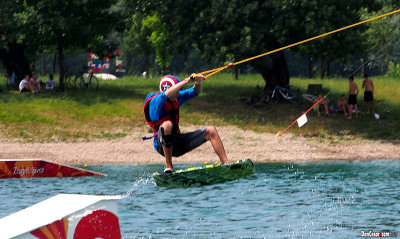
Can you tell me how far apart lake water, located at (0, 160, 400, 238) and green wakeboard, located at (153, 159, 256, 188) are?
8.08ft

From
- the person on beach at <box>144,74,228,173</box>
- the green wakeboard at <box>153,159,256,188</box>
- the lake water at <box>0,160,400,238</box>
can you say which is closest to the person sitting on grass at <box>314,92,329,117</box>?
the lake water at <box>0,160,400,238</box>

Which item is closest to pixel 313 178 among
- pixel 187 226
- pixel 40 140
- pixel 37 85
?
pixel 187 226

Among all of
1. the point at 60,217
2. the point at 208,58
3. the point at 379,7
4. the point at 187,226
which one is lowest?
the point at 187,226

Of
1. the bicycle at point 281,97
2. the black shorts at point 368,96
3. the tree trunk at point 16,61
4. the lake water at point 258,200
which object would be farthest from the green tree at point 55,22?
the black shorts at point 368,96

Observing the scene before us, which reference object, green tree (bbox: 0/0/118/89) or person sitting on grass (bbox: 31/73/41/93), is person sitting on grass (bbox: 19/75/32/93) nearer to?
person sitting on grass (bbox: 31/73/41/93)

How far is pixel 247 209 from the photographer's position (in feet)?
66.7

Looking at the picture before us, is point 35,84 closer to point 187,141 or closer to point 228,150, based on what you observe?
point 228,150

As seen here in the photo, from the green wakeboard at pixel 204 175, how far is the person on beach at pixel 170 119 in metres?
0.17

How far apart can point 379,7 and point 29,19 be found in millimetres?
15917

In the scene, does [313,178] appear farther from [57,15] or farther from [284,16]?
[57,15]

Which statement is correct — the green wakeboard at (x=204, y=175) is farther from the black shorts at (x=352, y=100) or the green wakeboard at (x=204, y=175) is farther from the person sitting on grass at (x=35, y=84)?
the person sitting on grass at (x=35, y=84)

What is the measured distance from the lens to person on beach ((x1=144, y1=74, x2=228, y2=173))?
13.8 m

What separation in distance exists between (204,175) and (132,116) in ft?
65.7

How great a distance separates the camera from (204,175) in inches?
564
